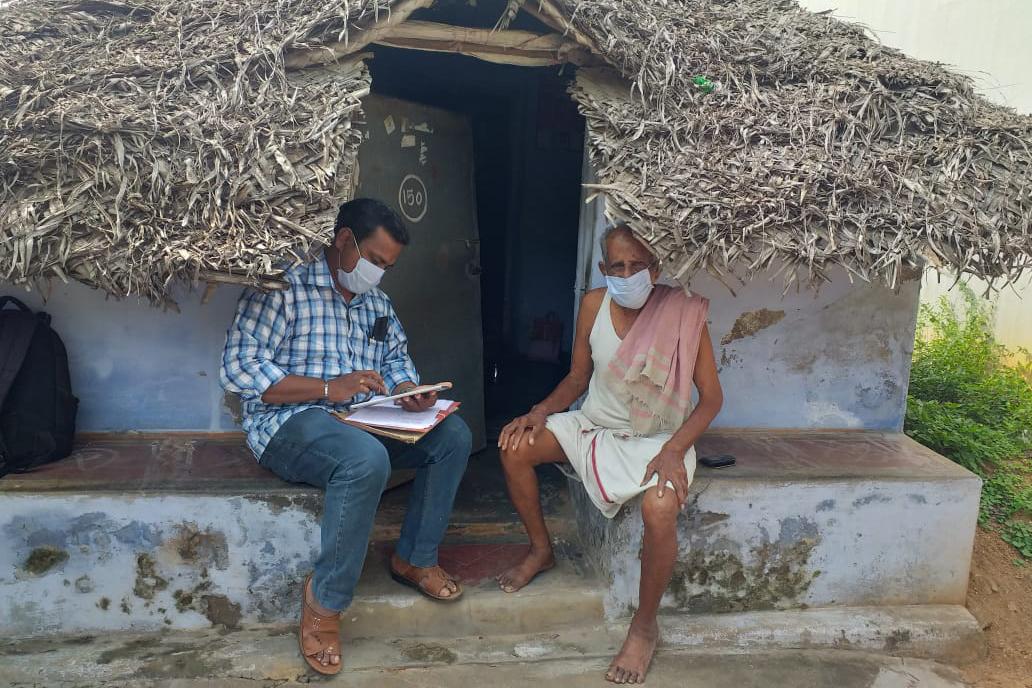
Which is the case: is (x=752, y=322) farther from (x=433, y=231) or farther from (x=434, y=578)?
(x=434, y=578)

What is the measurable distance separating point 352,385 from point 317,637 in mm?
949

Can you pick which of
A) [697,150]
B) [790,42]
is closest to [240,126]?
[697,150]

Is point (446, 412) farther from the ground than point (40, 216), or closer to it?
closer to it

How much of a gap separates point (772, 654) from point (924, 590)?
0.83 m

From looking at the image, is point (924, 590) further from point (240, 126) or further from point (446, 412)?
point (240, 126)

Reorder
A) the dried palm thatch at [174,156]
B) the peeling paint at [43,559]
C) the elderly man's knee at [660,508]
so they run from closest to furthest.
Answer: the dried palm thatch at [174,156] → the elderly man's knee at [660,508] → the peeling paint at [43,559]

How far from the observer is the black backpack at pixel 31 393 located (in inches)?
118

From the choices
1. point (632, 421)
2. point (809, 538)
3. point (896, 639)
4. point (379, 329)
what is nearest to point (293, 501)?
point (379, 329)

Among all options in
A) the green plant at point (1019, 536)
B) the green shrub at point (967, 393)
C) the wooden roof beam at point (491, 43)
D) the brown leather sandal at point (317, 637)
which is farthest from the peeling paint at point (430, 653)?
the green shrub at point (967, 393)

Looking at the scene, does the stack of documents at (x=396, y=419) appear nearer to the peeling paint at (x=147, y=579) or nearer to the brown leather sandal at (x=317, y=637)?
the brown leather sandal at (x=317, y=637)

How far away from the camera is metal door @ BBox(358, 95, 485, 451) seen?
388 centimetres

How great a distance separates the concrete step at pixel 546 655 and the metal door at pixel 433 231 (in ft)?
5.17

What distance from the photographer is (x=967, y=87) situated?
3.67 metres

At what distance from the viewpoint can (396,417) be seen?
292 cm
